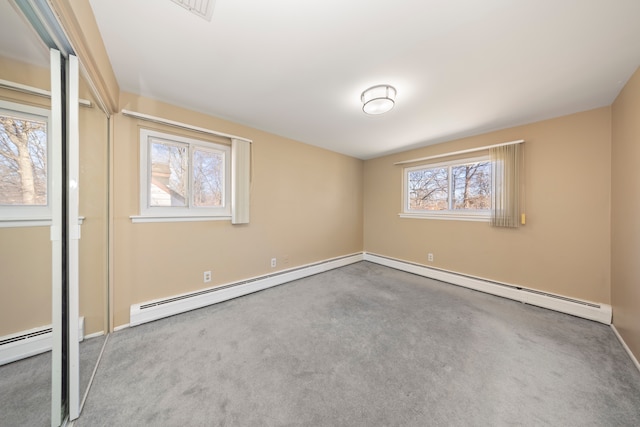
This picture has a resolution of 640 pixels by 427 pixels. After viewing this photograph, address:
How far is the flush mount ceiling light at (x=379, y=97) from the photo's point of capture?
6.37 feet

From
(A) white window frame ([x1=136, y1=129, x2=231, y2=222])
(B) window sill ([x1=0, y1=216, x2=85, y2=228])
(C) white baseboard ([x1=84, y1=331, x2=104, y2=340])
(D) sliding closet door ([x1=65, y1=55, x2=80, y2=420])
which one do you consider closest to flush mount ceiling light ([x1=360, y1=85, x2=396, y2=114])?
(A) white window frame ([x1=136, y1=129, x2=231, y2=222])

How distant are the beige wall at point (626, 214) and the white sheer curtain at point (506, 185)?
2.35ft

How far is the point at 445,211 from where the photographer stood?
3.47m

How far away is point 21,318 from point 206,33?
2.33 meters

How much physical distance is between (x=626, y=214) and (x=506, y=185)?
1.03 m

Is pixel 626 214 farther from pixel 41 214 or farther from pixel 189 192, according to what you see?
pixel 41 214

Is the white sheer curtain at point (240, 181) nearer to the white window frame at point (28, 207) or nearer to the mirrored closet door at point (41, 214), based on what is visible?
the mirrored closet door at point (41, 214)

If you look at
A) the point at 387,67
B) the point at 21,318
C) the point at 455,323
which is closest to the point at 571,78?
the point at 387,67

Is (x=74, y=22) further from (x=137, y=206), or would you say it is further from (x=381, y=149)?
(x=381, y=149)

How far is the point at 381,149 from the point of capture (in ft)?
12.7

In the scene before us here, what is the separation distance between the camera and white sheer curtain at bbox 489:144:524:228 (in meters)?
2.69

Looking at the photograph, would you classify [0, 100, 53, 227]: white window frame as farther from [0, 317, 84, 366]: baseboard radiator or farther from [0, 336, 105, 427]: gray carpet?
[0, 336, 105, 427]: gray carpet

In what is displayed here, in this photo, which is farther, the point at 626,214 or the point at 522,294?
the point at 522,294

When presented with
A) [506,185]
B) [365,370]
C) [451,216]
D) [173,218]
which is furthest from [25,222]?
[506,185]
